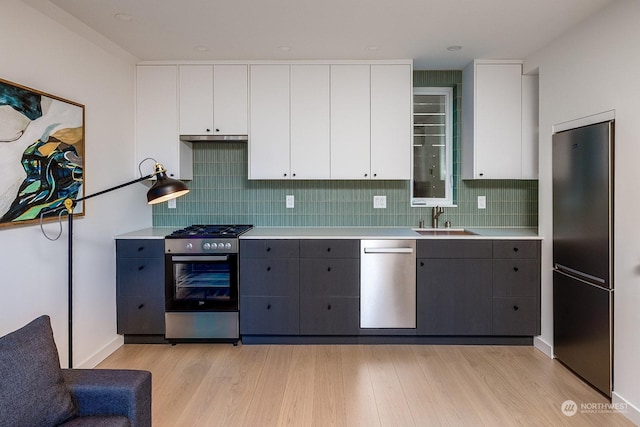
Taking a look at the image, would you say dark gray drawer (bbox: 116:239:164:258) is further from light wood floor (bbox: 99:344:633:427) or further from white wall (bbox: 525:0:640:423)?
white wall (bbox: 525:0:640:423)

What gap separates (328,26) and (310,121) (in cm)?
88

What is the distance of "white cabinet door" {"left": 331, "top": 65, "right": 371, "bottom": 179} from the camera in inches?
134

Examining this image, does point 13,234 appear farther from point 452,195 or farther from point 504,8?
point 452,195

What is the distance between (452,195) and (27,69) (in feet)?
11.2

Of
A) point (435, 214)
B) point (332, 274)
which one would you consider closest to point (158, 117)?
point (332, 274)

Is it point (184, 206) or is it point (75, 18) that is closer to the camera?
point (75, 18)

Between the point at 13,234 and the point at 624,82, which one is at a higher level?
the point at 624,82

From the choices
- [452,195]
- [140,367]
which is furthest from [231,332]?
[452,195]

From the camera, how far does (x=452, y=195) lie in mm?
3789

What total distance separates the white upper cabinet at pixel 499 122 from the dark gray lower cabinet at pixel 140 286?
2.82 meters

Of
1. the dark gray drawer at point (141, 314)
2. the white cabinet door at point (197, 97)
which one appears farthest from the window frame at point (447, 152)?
the dark gray drawer at point (141, 314)

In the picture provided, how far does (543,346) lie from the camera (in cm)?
308

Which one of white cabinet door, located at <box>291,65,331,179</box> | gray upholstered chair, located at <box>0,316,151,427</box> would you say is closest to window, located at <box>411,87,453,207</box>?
white cabinet door, located at <box>291,65,331,179</box>

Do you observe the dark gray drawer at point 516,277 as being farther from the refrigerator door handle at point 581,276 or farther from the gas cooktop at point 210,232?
the gas cooktop at point 210,232
